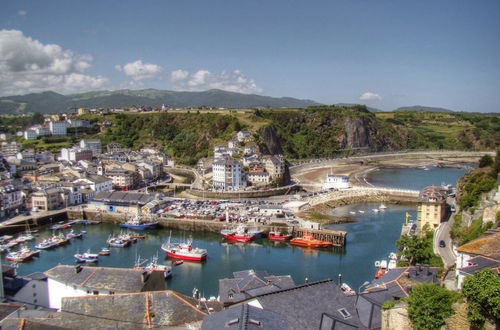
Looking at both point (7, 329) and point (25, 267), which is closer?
point (7, 329)

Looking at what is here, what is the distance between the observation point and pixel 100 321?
922 centimetres

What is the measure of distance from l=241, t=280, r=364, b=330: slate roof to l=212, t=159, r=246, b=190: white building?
29.9 m

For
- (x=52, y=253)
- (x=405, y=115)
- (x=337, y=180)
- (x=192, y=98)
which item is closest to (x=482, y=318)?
(x=52, y=253)

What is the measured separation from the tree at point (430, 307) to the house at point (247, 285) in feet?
11.2

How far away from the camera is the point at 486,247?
1201cm

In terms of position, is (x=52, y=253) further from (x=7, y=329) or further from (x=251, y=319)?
(x=251, y=319)

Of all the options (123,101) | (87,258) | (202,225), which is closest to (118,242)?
(87,258)

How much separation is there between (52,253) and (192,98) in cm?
17011

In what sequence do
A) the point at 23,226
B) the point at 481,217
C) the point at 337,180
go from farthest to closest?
the point at 337,180 → the point at 23,226 → the point at 481,217

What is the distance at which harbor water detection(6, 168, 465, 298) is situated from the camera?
18828 millimetres

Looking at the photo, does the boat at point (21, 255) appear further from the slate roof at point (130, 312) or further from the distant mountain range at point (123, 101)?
the distant mountain range at point (123, 101)

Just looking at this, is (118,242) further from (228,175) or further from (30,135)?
(30,135)

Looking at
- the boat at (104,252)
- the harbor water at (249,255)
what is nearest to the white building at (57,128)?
the harbor water at (249,255)

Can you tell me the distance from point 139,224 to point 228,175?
1307 cm
